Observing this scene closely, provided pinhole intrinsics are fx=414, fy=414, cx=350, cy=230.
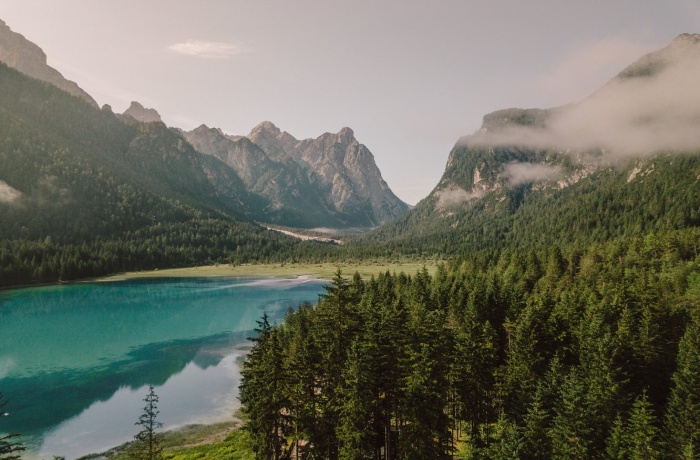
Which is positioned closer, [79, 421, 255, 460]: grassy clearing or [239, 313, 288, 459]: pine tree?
[239, 313, 288, 459]: pine tree

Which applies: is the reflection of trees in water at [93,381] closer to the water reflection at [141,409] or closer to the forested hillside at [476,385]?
the water reflection at [141,409]

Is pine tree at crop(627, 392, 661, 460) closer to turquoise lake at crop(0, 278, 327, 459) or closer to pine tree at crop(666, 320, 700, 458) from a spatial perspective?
pine tree at crop(666, 320, 700, 458)

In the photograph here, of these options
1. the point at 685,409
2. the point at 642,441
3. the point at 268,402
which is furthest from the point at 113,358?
the point at 685,409

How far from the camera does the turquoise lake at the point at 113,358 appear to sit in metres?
55.3

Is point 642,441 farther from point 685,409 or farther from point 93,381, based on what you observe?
point 93,381

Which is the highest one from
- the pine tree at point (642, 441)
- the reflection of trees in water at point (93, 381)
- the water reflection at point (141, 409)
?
Answer: the pine tree at point (642, 441)

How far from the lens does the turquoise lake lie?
55.3 meters

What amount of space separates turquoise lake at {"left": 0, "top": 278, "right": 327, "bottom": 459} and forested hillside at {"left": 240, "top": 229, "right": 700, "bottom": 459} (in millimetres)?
21539

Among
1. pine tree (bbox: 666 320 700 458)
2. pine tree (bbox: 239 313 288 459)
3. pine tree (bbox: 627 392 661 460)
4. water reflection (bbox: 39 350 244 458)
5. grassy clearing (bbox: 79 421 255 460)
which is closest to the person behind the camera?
pine tree (bbox: 627 392 661 460)

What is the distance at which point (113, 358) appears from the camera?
8575 cm

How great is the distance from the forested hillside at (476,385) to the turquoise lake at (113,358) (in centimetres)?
2154

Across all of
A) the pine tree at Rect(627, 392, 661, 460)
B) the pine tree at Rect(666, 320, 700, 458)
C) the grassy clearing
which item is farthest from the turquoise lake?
the pine tree at Rect(666, 320, 700, 458)

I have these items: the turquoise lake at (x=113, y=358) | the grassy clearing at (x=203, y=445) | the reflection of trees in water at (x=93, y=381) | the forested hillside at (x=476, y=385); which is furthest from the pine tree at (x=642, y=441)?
the reflection of trees in water at (x=93, y=381)

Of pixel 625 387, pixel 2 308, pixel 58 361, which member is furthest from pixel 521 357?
pixel 2 308
